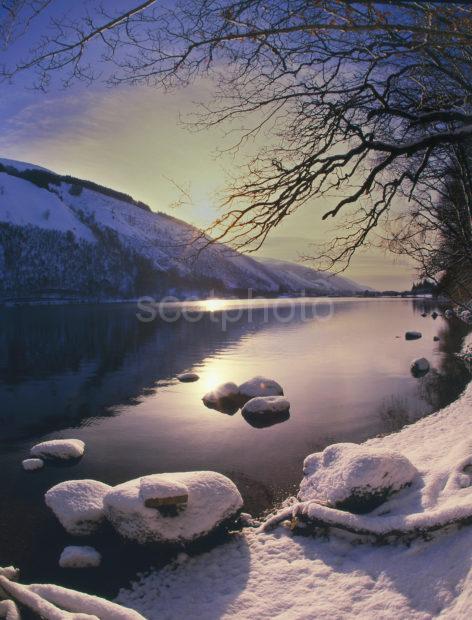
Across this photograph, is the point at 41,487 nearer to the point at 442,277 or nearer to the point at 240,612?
the point at 240,612

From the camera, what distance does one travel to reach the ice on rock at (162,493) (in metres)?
7.27

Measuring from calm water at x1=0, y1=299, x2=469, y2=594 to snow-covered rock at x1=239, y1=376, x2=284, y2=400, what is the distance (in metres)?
0.86

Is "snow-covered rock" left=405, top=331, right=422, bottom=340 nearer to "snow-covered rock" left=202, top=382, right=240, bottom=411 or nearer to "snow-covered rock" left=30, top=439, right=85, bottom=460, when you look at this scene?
"snow-covered rock" left=202, top=382, right=240, bottom=411

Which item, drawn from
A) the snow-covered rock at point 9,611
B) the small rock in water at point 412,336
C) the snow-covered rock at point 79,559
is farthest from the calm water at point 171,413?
the small rock in water at point 412,336

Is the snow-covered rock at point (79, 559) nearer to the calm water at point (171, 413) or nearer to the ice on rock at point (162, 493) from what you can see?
the calm water at point (171, 413)

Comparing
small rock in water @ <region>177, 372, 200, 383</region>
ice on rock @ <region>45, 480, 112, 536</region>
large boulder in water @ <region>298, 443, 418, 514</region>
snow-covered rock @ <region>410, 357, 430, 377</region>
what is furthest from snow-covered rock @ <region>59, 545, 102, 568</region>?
snow-covered rock @ <region>410, 357, 430, 377</region>

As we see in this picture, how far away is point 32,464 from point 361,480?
28.3 ft

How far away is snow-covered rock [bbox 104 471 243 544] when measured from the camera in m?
7.27

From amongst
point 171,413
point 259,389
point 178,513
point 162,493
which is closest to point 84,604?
point 162,493

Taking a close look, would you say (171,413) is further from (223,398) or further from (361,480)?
(361,480)

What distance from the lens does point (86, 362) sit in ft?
102

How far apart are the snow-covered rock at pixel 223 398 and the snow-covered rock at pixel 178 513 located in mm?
9792

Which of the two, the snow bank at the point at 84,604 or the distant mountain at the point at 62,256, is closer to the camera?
the snow bank at the point at 84,604

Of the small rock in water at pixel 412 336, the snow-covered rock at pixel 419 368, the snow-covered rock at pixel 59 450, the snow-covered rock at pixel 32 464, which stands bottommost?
the snow-covered rock at pixel 32 464
